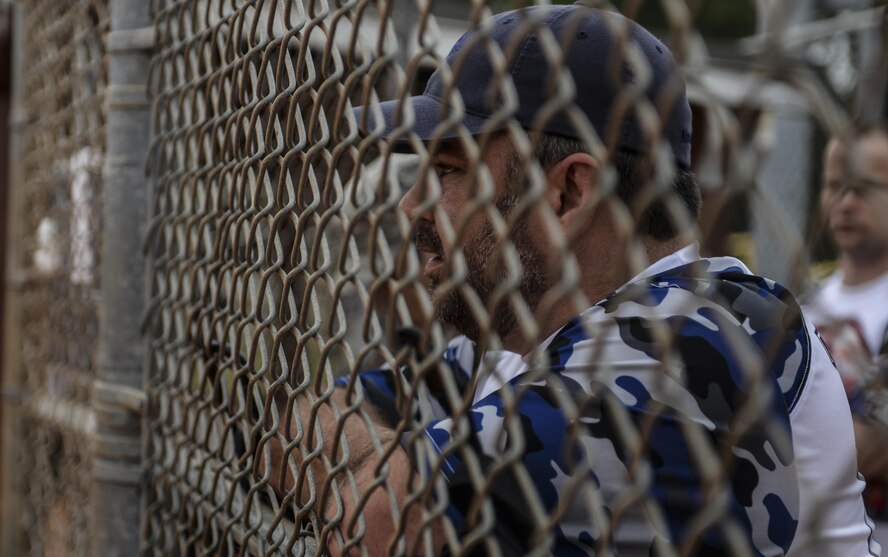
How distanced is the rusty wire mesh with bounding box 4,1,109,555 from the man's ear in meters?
1.67

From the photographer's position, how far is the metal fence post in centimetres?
245

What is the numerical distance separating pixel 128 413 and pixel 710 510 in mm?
1944

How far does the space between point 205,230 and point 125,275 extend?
503 millimetres

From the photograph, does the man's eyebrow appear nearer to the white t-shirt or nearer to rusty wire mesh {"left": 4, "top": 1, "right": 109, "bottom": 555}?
rusty wire mesh {"left": 4, "top": 1, "right": 109, "bottom": 555}

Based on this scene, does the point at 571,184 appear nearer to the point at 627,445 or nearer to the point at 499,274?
the point at 499,274

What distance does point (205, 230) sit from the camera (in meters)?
2.08

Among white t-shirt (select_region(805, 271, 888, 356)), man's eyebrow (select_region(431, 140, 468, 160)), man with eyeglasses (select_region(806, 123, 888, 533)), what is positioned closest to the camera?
man's eyebrow (select_region(431, 140, 468, 160))

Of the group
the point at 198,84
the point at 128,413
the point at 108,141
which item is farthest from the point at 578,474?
the point at 108,141

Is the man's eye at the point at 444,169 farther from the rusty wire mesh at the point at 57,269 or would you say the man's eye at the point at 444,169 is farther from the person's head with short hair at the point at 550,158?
the rusty wire mesh at the point at 57,269

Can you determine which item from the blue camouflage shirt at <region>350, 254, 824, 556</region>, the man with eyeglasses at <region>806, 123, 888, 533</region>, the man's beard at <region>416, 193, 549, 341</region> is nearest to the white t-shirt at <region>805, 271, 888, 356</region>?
the man with eyeglasses at <region>806, 123, 888, 533</region>

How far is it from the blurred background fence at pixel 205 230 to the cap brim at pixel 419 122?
35mm

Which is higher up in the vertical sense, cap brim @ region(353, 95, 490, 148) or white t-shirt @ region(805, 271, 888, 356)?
cap brim @ region(353, 95, 490, 148)

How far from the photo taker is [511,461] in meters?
1.07

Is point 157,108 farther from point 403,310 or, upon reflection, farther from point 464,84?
point 403,310
